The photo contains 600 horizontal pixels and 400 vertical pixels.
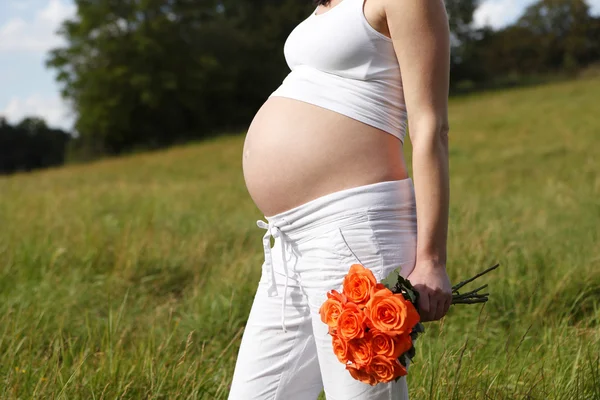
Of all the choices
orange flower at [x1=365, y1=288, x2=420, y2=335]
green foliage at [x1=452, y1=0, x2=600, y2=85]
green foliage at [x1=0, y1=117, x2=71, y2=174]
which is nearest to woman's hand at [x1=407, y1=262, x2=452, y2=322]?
orange flower at [x1=365, y1=288, x2=420, y2=335]

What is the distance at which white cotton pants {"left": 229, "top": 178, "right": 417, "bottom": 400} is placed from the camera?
1479mm

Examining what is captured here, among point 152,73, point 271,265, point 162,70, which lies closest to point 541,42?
point 162,70

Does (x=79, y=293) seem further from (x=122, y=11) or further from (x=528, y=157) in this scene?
(x=122, y=11)

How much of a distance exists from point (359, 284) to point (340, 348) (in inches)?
5.9

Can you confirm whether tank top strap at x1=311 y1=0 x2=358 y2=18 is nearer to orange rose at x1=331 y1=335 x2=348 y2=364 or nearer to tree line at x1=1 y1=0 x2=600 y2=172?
orange rose at x1=331 y1=335 x2=348 y2=364

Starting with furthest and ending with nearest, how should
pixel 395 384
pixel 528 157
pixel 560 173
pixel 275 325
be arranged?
pixel 528 157
pixel 560 173
pixel 275 325
pixel 395 384

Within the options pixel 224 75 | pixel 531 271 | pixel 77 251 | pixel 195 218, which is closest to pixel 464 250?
pixel 531 271

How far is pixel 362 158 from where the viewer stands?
150 cm

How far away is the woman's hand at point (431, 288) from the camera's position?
144cm

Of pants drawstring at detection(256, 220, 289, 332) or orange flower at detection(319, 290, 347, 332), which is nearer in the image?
orange flower at detection(319, 290, 347, 332)

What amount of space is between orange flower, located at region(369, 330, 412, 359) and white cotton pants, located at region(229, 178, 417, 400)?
0.53 feet

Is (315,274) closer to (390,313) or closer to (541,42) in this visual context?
(390,313)

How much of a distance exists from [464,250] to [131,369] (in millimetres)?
2480

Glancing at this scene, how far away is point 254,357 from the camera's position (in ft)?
5.81
